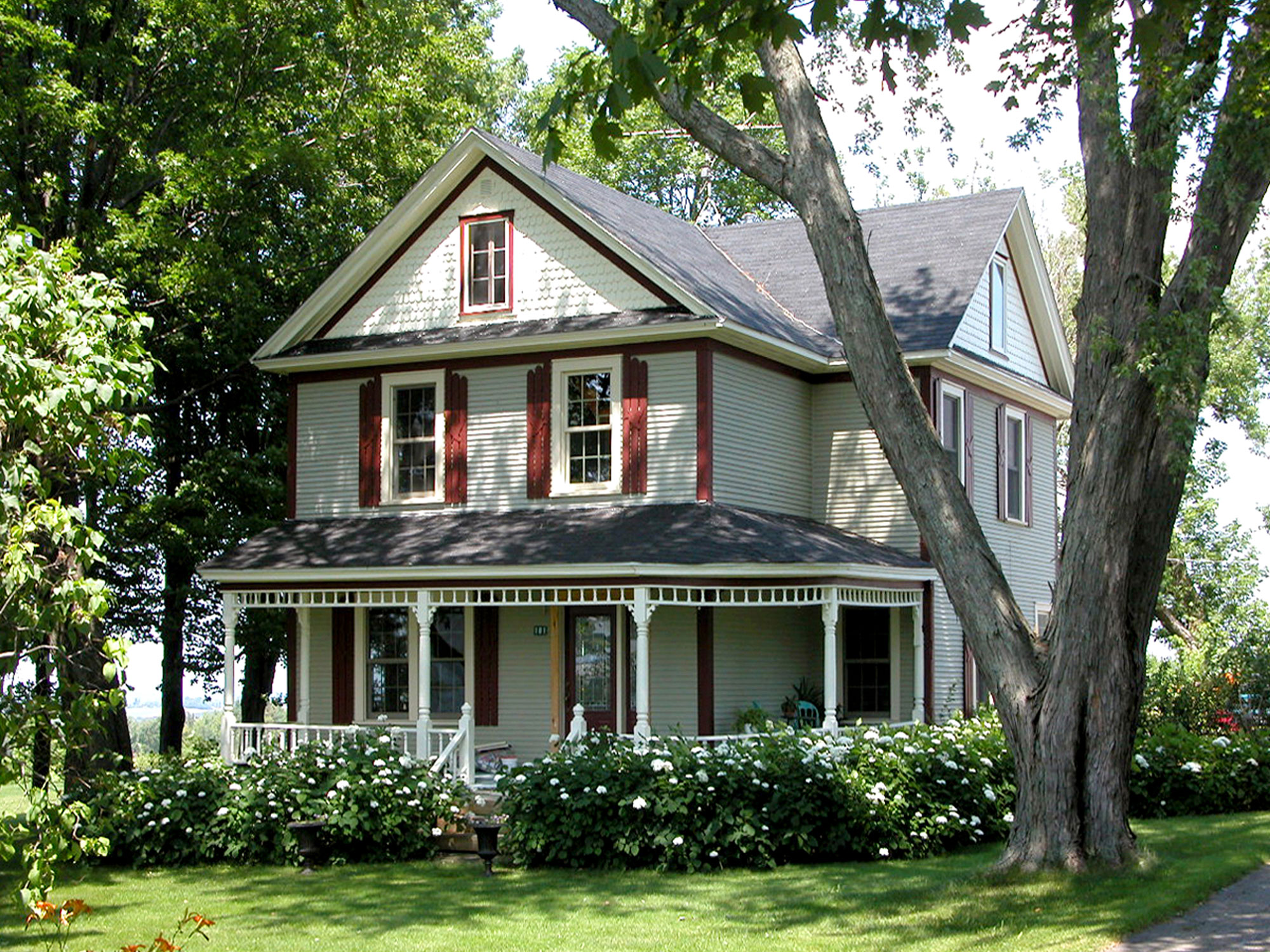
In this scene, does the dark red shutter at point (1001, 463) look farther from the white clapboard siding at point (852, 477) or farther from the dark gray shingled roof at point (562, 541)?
the dark gray shingled roof at point (562, 541)

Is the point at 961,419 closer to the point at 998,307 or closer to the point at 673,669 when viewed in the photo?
the point at 998,307

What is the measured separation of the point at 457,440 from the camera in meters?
21.8

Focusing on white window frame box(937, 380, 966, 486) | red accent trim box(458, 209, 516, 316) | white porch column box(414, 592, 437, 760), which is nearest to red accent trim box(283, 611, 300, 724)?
white porch column box(414, 592, 437, 760)

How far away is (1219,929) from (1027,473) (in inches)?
589

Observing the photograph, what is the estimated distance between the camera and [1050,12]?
1264cm

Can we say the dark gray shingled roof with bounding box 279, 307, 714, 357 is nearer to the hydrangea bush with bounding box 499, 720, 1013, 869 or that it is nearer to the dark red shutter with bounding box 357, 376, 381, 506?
the dark red shutter with bounding box 357, 376, 381, 506

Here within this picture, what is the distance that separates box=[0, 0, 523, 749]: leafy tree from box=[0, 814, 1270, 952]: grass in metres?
10.6

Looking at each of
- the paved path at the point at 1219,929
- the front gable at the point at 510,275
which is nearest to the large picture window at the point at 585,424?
the front gable at the point at 510,275

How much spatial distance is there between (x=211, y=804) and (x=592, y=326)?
7.85 metres

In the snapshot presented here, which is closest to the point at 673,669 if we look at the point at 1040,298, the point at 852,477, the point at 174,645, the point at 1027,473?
the point at 852,477

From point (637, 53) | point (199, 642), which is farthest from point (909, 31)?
point (199, 642)

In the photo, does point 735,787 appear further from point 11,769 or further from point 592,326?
point 11,769

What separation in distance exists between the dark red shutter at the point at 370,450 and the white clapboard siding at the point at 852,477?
6.40 m

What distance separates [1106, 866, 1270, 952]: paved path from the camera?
33.4ft
